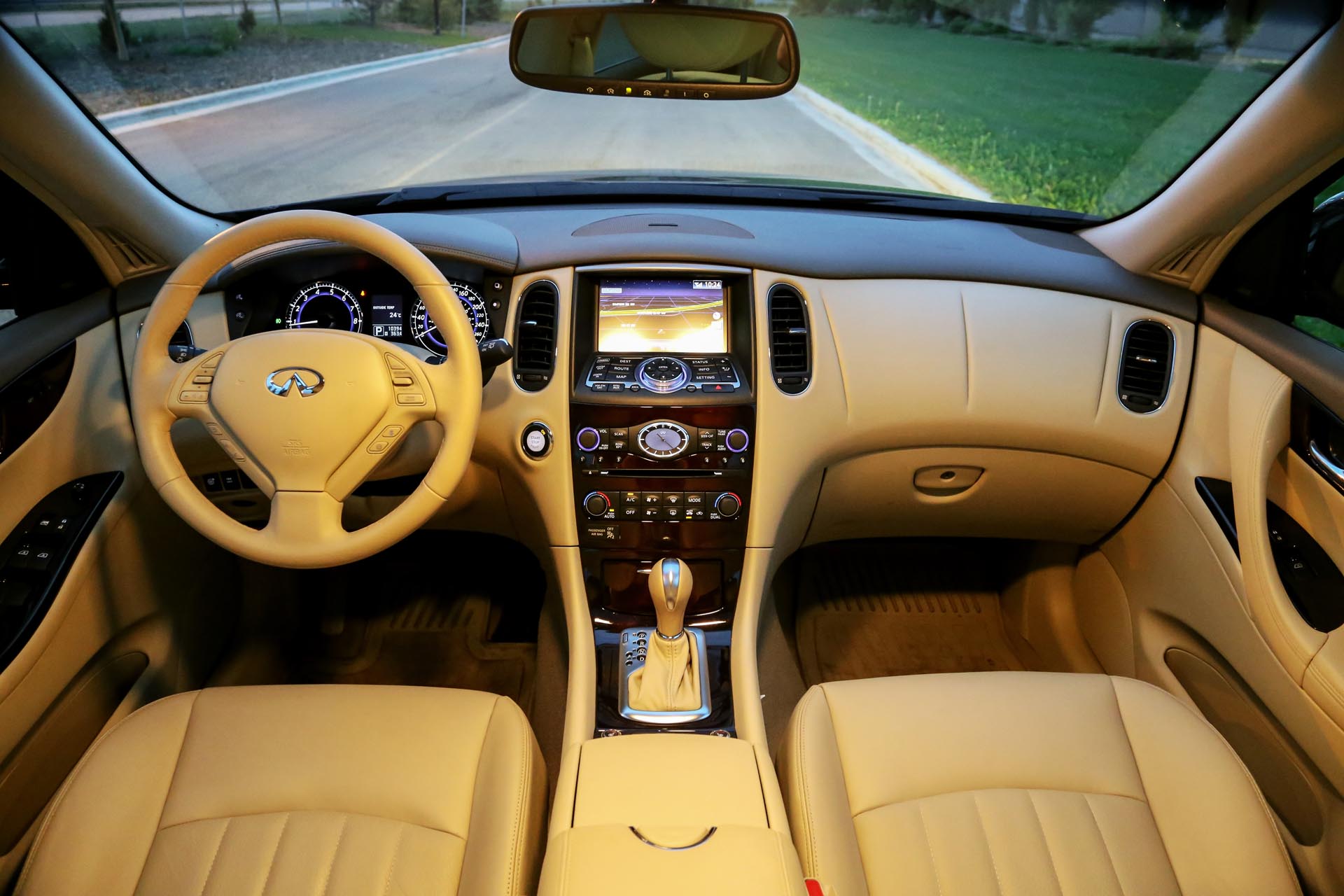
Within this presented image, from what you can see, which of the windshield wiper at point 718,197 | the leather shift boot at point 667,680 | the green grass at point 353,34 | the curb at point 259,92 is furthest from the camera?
the green grass at point 353,34

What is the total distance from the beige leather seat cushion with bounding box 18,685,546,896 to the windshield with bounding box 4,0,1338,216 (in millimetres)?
1358

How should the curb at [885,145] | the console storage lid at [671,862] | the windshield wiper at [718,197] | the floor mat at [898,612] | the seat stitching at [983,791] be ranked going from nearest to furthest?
the console storage lid at [671,862]
the seat stitching at [983,791]
the windshield wiper at [718,197]
the floor mat at [898,612]
the curb at [885,145]

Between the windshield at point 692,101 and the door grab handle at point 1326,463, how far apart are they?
75cm

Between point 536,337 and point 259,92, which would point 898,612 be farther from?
→ point 259,92

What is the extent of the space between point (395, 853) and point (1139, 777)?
1.29 m

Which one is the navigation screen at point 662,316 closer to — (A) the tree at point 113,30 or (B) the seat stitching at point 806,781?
(B) the seat stitching at point 806,781

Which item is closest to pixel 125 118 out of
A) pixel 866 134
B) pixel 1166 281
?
pixel 1166 281

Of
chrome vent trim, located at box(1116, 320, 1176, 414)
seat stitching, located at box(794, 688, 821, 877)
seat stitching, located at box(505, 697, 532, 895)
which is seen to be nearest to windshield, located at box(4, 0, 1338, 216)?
chrome vent trim, located at box(1116, 320, 1176, 414)

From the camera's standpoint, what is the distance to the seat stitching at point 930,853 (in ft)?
4.53

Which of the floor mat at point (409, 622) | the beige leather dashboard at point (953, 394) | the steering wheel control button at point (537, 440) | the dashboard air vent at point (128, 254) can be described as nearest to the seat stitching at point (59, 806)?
the steering wheel control button at point (537, 440)

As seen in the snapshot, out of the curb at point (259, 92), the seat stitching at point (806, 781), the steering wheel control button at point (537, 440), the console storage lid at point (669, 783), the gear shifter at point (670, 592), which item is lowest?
the seat stitching at point (806, 781)

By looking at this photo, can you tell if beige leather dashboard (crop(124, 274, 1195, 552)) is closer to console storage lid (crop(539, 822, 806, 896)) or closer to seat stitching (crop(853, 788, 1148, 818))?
seat stitching (crop(853, 788, 1148, 818))

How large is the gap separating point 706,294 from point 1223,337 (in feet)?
4.13

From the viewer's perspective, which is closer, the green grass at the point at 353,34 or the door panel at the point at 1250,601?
the door panel at the point at 1250,601
